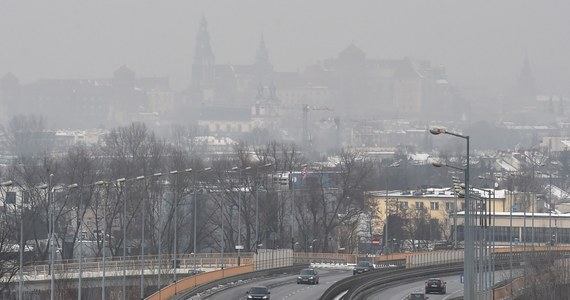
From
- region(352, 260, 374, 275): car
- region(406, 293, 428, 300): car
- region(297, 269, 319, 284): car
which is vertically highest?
region(352, 260, 374, 275): car

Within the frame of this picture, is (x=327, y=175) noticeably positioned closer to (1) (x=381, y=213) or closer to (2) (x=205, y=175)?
(1) (x=381, y=213)

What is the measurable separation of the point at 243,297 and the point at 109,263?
495 inches

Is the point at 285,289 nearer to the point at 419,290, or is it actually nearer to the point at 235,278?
the point at 235,278

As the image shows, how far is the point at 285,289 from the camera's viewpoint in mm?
51938

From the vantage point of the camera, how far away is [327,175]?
320 ft

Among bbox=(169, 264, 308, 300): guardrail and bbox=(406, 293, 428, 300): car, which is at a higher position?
bbox=(169, 264, 308, 300): guardrail

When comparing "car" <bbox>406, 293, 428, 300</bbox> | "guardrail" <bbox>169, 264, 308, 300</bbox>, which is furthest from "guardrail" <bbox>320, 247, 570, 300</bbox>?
"guardrail" <bbox>169, 264, 308, 300</bbox>

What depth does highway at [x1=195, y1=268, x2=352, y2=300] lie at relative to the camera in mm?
48562

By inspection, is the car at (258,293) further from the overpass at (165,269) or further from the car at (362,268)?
the car at (362,268)

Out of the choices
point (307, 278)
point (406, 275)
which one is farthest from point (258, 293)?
point (406, 275)

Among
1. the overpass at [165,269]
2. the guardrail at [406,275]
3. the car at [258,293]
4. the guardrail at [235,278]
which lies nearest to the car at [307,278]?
the guardrail at [406,275]

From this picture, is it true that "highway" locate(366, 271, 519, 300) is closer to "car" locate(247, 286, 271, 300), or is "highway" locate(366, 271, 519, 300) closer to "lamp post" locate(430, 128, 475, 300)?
"car" locate(247, 286, 271, 300)

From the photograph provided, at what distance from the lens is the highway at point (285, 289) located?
48.6m

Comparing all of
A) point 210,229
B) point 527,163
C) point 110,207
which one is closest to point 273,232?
point 210,229
